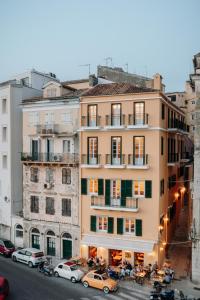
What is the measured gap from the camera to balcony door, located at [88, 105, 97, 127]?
120 feet

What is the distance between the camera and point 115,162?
35.6 metres

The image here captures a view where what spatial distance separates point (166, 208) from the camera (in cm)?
3869

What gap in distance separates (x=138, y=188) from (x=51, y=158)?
35.9 ft

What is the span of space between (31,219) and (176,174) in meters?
19.5

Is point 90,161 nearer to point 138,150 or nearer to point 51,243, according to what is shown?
A: point 138,150

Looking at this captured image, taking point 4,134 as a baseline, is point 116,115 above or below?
above

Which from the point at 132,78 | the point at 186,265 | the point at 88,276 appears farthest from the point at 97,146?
the point at 132,78

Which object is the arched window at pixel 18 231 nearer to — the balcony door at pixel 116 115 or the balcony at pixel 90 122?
the balcony at pixel 90 122

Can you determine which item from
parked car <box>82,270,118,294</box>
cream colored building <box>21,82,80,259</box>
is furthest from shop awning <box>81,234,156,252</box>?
parked car <box>82,270,118,294</box>

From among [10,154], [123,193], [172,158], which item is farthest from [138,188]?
[10,154]

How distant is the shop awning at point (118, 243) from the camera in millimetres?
34125

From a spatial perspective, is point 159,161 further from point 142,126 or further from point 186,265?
point 186,265

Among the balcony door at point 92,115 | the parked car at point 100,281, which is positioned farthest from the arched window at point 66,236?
the balcony door at point 92,115

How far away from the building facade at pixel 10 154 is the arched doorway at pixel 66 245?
7.21 metres
